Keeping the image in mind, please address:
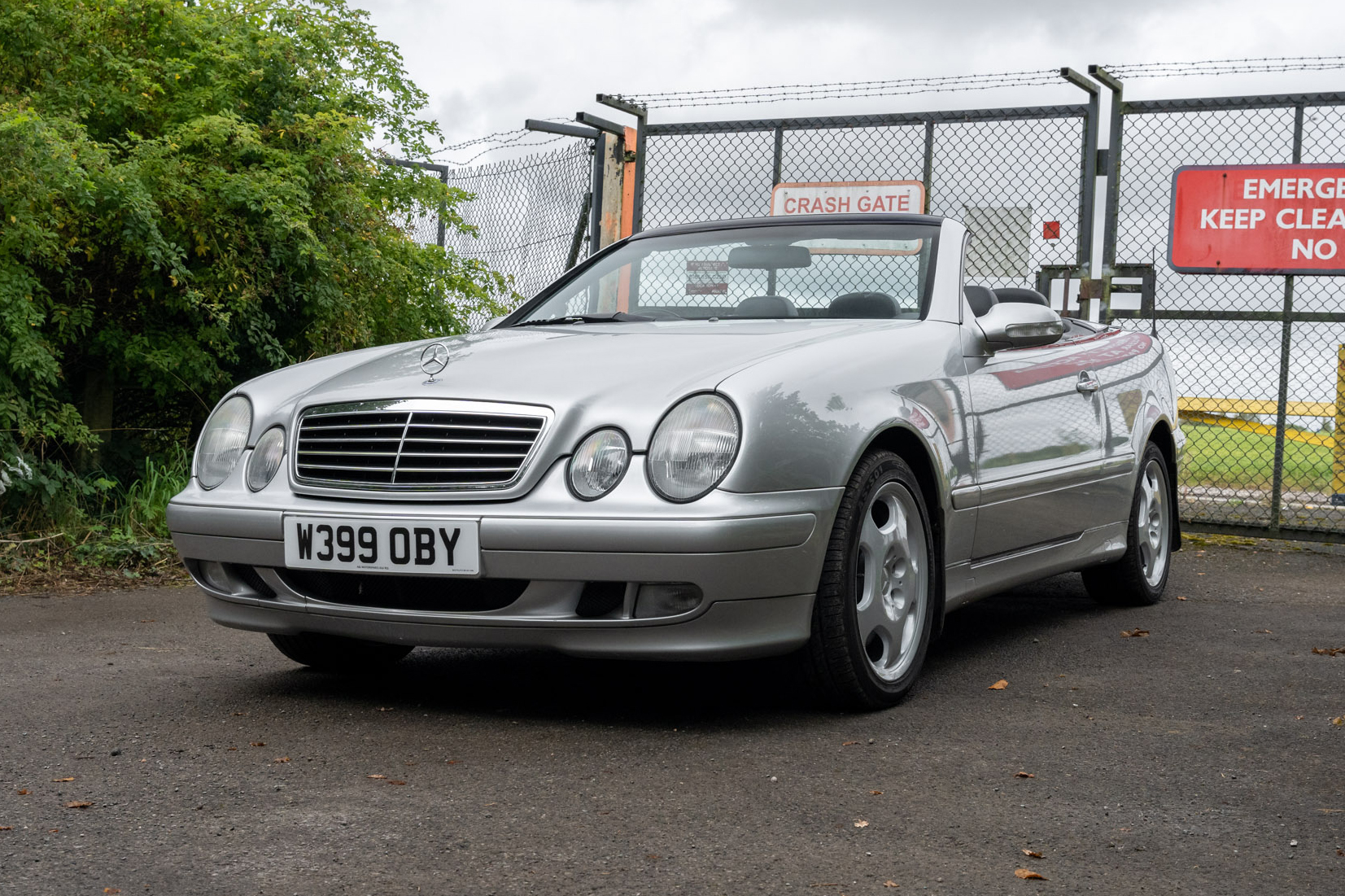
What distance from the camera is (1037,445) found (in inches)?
186

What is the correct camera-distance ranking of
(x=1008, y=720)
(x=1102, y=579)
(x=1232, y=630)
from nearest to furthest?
(x=1008, y=720) < (x=1232, y=630) < (x=1102, y=579)

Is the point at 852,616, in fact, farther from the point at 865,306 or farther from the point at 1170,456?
the point at 1170,456

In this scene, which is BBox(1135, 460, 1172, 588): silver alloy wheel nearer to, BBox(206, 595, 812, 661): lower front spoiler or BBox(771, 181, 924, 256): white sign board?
BBox(771, 181, 924, 256): white sign board

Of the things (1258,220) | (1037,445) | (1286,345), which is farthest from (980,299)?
(1286,345)

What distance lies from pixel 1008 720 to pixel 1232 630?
1.99 metres

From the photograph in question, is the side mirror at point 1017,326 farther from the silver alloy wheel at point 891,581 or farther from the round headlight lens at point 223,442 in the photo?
the round headlight lens at point 223,442

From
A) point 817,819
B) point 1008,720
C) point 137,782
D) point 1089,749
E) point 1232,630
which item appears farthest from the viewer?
point 1232,630

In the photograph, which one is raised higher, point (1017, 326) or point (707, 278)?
point (707, 278)

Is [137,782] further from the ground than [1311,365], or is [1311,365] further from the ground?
[1311,365]

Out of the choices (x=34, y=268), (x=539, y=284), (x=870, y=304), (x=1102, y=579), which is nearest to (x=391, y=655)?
(x=870, y=304)

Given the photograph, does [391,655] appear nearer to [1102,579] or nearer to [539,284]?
[1102,579]

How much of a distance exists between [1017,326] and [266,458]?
226 centimetres

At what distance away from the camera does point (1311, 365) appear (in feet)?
25.4

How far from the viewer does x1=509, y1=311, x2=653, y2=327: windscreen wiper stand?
15.3 feet
